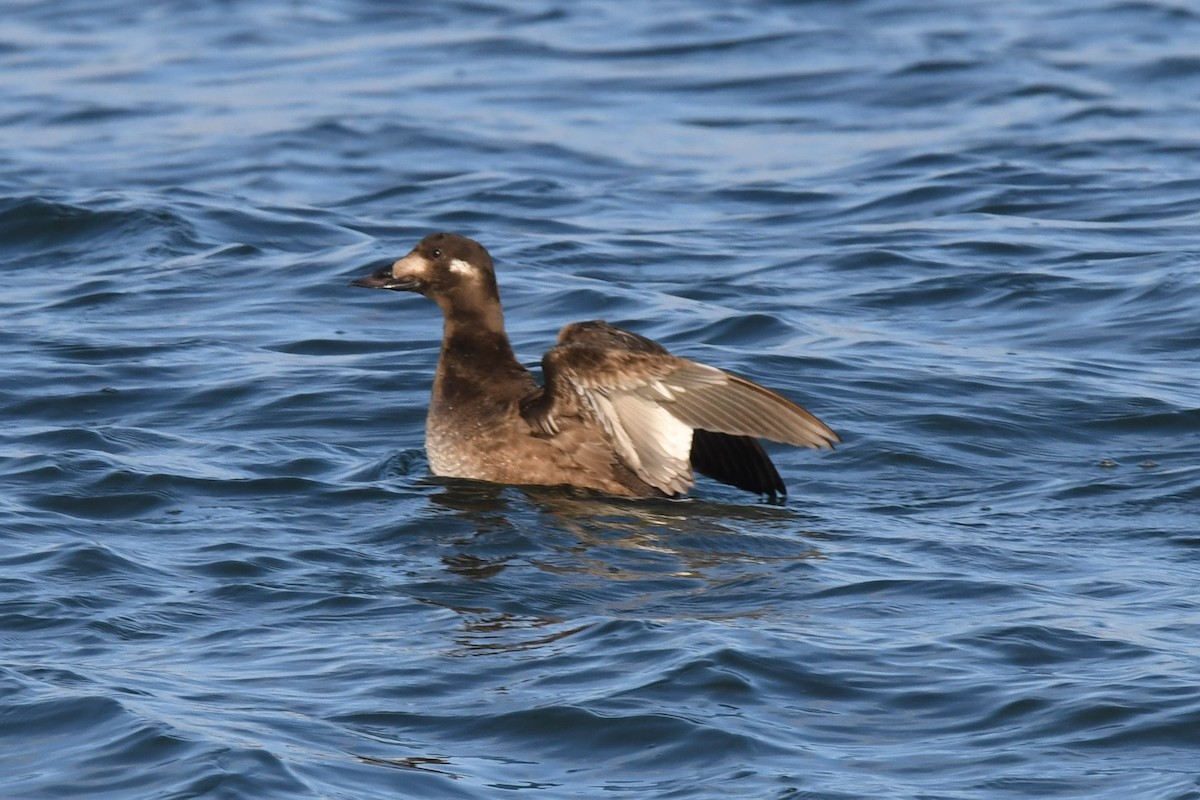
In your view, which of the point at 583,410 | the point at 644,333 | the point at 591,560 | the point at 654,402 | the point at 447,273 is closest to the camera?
the point at 591,560

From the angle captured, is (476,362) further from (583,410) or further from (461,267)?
(583,410)

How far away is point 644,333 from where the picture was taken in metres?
10.2

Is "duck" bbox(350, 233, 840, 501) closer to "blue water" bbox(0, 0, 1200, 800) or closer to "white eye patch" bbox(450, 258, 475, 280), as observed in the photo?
"white eye patch" bbox(450, 258, 475, 280)

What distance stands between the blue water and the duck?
17 cm

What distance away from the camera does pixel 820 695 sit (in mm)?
5305

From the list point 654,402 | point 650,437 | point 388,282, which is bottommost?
point 650,437

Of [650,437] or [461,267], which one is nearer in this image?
[650,437]

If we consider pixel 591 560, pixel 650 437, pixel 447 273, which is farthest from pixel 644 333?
pixel 591 560

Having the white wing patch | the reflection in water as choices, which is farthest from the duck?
the reflection in water

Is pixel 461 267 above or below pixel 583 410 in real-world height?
above

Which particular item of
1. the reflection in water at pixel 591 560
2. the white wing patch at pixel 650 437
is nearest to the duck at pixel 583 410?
the white wing patch at pixel 650 437

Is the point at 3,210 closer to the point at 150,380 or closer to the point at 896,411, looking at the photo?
the point at 150,380

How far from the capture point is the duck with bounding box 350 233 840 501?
715 cm

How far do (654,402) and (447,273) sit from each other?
4.39 feet
